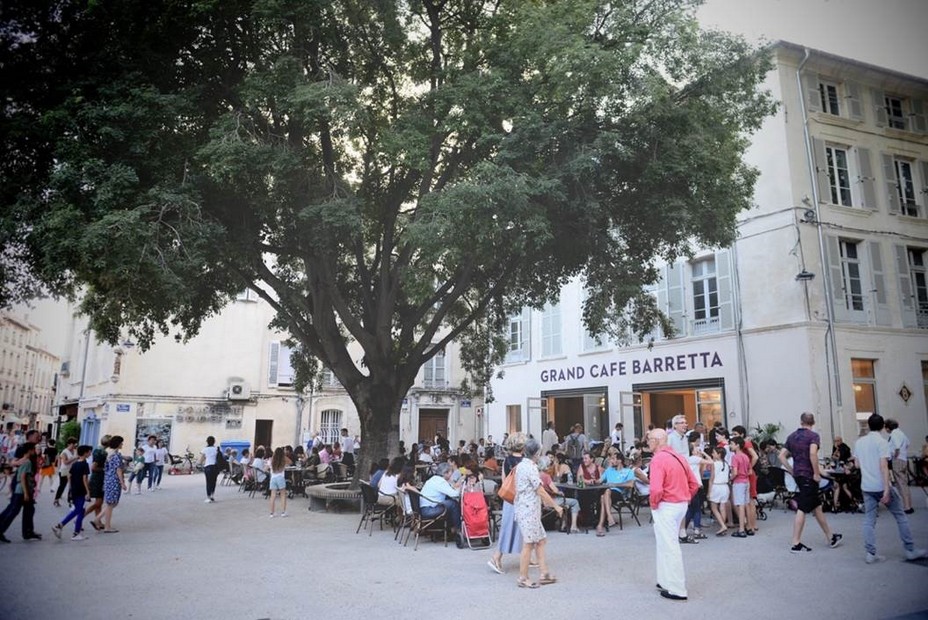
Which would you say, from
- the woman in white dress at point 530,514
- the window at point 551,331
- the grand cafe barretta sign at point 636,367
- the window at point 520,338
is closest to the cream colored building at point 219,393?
the window at point 520,338

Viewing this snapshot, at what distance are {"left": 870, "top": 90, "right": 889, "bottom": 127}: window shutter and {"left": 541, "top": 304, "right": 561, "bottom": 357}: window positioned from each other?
39.8 feet

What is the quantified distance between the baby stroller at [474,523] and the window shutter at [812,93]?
16125 mm

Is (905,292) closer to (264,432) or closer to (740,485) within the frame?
(740,485)

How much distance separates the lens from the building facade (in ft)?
56.0

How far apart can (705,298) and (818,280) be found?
3342 mm

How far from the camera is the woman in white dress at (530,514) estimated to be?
21.9ft

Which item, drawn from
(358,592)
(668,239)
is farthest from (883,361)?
(358,592)

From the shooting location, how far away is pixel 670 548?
20.0 feet

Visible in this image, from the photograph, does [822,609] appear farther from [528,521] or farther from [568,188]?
[568,188]

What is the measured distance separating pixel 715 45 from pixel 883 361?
37.4 feet

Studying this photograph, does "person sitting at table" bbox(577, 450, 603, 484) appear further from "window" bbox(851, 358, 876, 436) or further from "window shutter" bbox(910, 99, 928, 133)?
"window shutter" bbox(910, 99, 928, 133)

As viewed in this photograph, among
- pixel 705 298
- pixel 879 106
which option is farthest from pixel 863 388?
pixel 879 106

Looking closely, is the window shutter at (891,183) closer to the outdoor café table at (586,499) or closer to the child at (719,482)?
the child at (719,482)

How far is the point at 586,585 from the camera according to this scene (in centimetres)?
668
